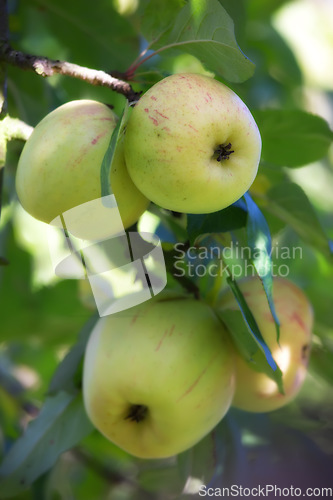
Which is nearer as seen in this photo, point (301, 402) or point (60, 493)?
point (60, 493)

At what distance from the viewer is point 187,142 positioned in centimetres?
75

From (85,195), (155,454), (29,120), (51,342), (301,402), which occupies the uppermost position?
(85,195)

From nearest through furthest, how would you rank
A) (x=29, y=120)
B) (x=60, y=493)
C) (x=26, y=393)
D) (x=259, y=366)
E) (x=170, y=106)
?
(x=170, y=106), (x=259, y=366), (x=29, y=120), (x=60, y=493), (x=26, y=393)

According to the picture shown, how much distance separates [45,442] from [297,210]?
2.20 ft

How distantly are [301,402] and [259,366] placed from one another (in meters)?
1.36

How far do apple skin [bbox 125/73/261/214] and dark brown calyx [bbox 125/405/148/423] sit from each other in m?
0.43

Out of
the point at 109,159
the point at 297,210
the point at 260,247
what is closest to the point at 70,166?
the point at 109,159

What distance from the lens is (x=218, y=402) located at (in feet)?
3.44

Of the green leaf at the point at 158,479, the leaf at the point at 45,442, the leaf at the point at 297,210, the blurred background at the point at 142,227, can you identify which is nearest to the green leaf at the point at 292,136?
the blurred background at the point at 142,227

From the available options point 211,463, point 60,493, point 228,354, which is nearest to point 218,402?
point 228,354

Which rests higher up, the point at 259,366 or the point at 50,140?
the point at 50,140

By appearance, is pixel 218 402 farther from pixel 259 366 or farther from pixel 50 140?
pixel 50 140

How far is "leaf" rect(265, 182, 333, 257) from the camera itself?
1.13m

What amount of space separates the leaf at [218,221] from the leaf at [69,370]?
1.43 ft
